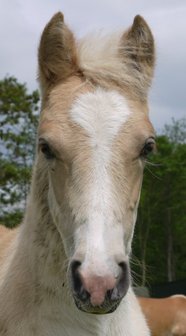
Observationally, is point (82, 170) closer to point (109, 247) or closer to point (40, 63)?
point (109, 247)

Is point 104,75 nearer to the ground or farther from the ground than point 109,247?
farther from the ground

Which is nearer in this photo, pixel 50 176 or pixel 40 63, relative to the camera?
pixel 50 176

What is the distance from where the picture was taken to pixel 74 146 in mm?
3434

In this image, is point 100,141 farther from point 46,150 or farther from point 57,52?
point 57,52

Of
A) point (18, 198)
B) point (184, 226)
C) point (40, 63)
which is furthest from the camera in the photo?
point (184, 226)

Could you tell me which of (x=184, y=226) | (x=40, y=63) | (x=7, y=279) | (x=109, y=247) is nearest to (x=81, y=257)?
(x=109, y=247)

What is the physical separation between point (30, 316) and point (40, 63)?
1.55 m

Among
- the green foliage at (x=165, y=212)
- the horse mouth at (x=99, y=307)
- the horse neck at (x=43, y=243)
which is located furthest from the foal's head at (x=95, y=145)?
the green foliage at (x=165, y=212)

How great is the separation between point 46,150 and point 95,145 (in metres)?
0.34

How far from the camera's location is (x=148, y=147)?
12.0ft

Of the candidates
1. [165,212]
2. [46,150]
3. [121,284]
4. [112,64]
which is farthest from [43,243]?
[165,212]

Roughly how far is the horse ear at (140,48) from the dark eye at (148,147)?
0.51m

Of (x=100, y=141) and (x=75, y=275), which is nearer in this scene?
(x=75, y=275)

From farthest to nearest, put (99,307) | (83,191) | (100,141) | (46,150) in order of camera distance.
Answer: (46,150)
(100,141)
(83,191)
(99,307)
